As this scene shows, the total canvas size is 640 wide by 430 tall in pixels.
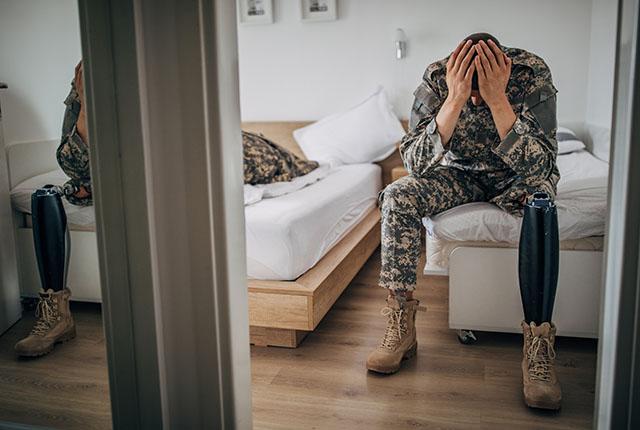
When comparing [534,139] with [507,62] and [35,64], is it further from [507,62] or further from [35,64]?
[35,64]

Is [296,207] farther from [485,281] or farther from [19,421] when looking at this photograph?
[19,421]

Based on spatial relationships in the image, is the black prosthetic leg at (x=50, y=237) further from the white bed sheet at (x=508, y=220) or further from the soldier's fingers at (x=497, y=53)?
the soldier's fingers at (x=497, y=53)

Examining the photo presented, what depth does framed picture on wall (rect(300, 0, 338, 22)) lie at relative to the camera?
14.3ft

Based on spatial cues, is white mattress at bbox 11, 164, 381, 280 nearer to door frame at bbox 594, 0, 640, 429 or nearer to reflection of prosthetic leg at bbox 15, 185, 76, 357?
reflection of prosthetic leg at bbox 15, 185, 76, 357

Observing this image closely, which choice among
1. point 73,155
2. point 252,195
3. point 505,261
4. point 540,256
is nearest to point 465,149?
point 505,261

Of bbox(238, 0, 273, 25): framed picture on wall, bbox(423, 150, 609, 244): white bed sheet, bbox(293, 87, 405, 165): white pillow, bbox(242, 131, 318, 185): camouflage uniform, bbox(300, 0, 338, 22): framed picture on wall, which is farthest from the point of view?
bbox(238, 0, 273, 25): framed picture on wall

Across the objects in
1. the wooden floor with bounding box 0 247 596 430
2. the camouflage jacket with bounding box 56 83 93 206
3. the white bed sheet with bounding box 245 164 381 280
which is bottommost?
the wooden floor with bounding box 0 247 596 430

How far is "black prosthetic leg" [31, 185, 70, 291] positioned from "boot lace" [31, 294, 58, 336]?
3cm

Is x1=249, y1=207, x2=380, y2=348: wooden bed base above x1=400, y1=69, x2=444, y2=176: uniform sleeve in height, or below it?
below

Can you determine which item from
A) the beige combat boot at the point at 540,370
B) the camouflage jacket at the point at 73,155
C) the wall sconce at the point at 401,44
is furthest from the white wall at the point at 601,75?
the camouflage jacket at the point at 73,155

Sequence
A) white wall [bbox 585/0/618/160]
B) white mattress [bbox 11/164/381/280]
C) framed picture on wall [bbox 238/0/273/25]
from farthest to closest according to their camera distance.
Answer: framed picture on wall [bbox 238/0/273/25], white wall [bbox 585/0/618/160], white mattress [bbox 11/164/381/280]

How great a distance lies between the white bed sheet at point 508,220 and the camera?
209 centimetres

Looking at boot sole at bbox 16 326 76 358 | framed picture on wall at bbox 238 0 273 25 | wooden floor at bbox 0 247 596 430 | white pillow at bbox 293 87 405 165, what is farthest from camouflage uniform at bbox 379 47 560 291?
framed picture on wall at bbox 238 0 273 25

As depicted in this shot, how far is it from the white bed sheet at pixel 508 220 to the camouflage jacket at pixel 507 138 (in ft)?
0.20
